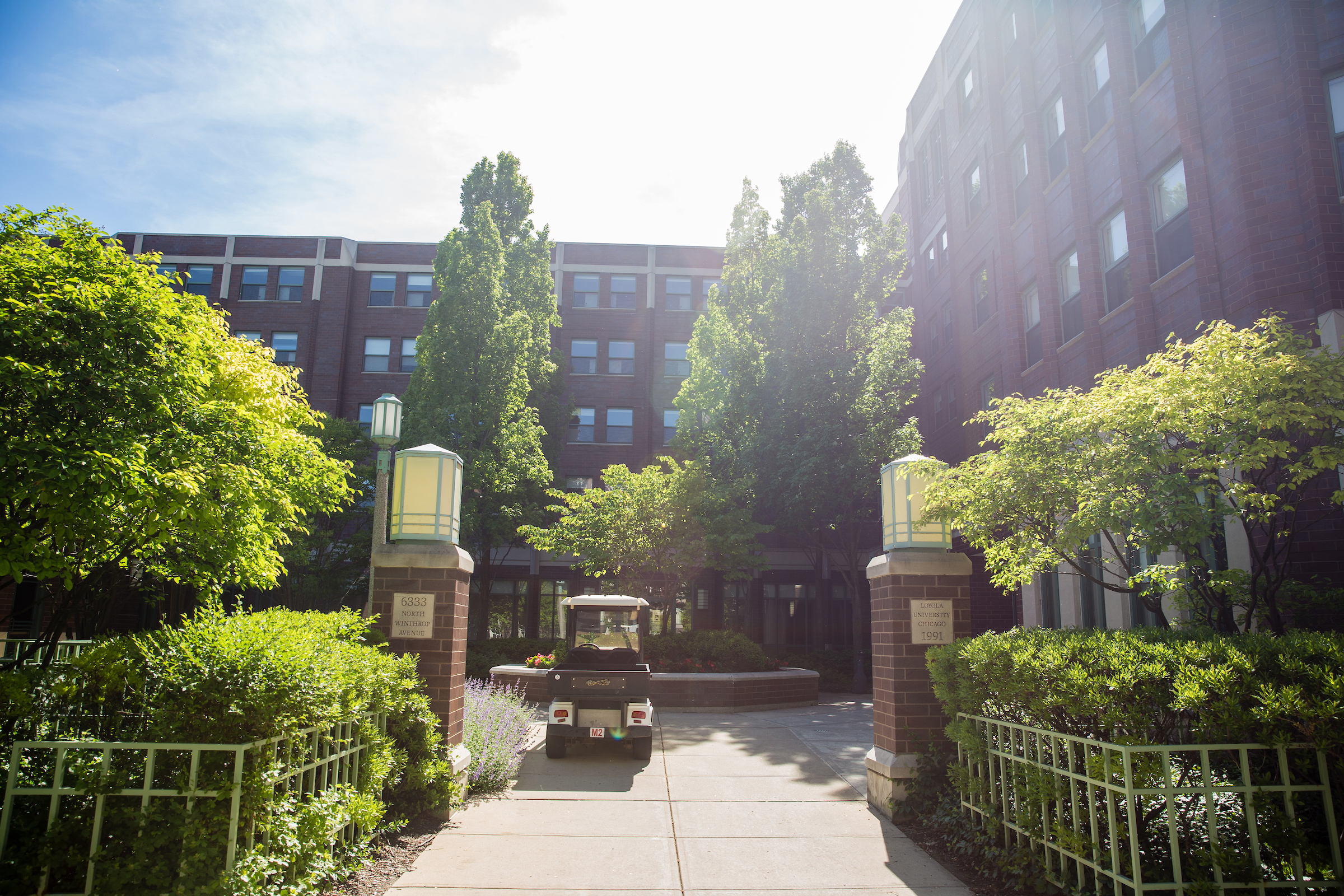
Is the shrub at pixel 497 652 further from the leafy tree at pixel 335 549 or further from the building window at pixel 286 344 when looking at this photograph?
the building window at pixel 286 344

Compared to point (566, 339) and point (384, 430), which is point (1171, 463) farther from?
point (566, 339)

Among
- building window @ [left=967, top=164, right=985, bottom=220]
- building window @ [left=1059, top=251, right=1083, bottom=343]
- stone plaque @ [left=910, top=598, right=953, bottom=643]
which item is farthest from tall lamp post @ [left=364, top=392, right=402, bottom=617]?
building window @ [left=967, top=164, right=985, bottom=220]

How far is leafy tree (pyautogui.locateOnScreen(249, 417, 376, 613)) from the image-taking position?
75.5 feet

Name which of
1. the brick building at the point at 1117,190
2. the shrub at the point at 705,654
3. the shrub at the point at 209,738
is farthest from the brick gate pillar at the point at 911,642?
the shrub at the point at 705,654

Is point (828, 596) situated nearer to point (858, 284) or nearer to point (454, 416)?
point (858, 284)

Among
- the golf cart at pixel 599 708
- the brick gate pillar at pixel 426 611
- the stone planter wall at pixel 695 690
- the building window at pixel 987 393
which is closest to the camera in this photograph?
the brick gate pillar at pixel 426 611

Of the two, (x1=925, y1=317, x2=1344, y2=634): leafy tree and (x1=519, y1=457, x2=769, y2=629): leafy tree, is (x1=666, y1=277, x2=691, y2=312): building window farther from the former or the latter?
(x1=925, y1=317, x2=1344, y2=634): leafy tree

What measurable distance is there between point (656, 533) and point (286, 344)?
20573 millimetres

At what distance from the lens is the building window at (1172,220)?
1273 centimetres

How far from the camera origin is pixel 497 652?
21375 millimetres

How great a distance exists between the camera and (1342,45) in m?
10.5

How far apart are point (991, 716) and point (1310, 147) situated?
9.53 metres

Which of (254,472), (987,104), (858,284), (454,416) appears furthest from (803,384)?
(254,472)

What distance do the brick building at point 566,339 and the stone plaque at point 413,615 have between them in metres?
22.7
